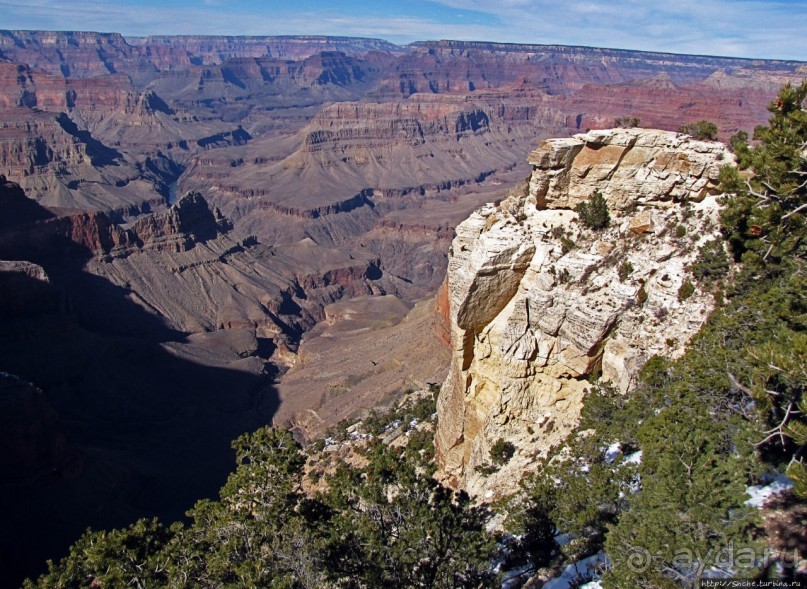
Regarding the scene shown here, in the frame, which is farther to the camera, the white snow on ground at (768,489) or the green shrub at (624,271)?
the green shrub at (624,271)

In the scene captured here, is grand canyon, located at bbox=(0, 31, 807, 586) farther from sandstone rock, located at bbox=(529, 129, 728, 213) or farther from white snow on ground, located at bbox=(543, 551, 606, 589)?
white snow on ground, located at bbox=(543, 551, 606, 589)

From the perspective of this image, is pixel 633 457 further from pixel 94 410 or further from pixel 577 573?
pixel 94 410

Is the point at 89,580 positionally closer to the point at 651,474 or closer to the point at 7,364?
the point at 651,474

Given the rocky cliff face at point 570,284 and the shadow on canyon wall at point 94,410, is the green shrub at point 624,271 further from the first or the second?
the shadow on canyon wall at point 94,410

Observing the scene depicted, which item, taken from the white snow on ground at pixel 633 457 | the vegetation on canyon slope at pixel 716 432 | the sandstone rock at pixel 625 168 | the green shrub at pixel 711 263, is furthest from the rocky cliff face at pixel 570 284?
the white snow on ground at pixel 633 457

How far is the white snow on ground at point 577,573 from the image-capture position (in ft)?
53.8

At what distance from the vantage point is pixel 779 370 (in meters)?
12.2

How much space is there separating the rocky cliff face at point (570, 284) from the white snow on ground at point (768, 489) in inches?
269

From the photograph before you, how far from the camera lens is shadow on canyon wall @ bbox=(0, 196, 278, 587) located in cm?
4306

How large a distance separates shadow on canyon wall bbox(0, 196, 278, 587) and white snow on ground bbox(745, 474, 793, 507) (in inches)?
1573

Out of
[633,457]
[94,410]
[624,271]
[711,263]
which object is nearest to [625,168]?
[624,271]

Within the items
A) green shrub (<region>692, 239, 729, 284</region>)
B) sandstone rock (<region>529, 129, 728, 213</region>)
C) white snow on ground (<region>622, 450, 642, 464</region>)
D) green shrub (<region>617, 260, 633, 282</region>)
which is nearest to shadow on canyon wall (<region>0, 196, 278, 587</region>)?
white snow on ground (<region>622, 450, 642, 464</region>)

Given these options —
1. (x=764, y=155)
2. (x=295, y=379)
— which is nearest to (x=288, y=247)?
(x=295, y=379)

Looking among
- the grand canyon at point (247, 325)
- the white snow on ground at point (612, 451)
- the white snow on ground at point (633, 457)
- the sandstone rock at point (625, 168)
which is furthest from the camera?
the grand canyon at point (247, 325)
